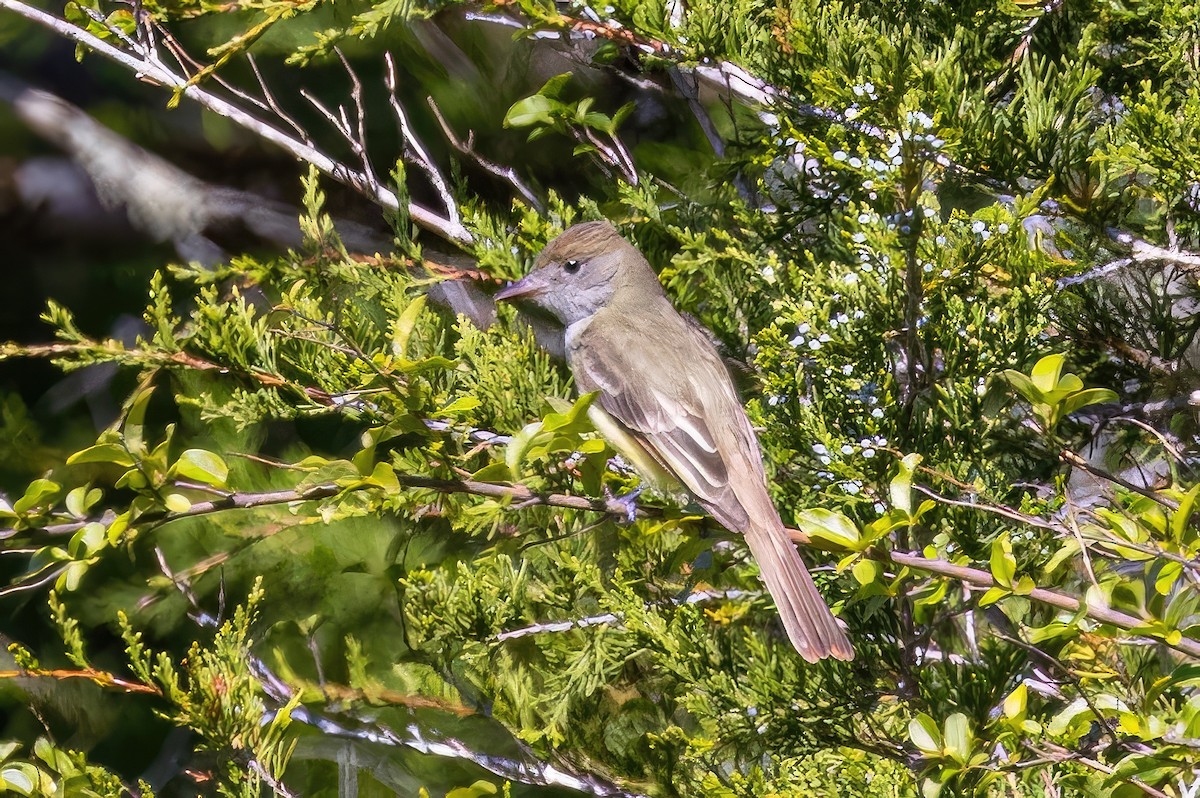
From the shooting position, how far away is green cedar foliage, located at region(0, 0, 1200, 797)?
1722 mm

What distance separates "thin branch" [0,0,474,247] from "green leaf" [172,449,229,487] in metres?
1.43

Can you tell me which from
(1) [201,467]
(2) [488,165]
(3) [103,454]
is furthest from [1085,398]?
(2) [488,165]

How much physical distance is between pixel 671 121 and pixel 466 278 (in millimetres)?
935

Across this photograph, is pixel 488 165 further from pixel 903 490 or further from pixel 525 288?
pixel 903 490

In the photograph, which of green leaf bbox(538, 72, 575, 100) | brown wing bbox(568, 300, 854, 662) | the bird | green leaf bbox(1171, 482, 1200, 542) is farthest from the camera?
green leaf bbox(538, 72, 575, 100)

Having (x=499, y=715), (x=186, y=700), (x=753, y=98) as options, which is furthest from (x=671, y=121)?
(x=186, y=700)

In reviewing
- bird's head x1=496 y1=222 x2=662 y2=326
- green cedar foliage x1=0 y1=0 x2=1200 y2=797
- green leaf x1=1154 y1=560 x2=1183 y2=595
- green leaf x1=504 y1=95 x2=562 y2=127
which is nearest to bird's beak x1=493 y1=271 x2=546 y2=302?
bird's head x1=496 y1=222 x2=662 y2=326

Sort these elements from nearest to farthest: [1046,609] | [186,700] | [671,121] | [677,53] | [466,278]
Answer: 1. [186,700]
2. [677,53]
3. [1046,609]
4. [466,278]
5. [671,121]

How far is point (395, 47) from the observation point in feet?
12.0

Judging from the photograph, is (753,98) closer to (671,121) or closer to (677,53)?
(677,53)

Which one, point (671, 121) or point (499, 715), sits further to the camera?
point (671, 121)

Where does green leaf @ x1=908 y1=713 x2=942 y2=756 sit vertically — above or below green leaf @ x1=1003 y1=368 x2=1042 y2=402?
below

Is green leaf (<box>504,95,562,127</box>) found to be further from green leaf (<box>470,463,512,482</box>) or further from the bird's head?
green leaf (<box>470,463,512,482</box>)

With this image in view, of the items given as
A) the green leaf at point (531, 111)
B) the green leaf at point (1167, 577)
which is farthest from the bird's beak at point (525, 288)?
the green leaf at point (1167, 577)
